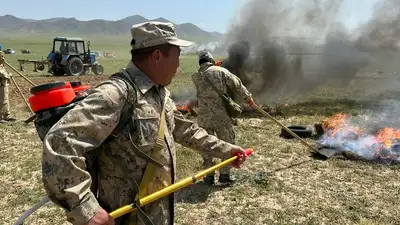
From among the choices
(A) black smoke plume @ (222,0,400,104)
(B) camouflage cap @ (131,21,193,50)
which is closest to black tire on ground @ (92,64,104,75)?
(A) black smoke plume @ (222,0,400,104)

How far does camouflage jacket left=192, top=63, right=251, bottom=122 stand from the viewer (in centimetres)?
580

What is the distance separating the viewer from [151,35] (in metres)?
2.13

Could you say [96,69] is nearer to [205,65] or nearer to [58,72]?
[58,72]

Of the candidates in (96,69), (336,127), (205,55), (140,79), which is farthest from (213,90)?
(96,69)

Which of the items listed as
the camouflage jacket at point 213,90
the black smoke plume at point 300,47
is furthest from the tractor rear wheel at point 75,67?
the camouflage jacket at point 213,90

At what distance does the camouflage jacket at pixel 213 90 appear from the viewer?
580 centimetres

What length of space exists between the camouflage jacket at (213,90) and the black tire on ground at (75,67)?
61.3 ft

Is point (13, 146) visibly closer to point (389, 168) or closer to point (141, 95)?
point (141, 95)

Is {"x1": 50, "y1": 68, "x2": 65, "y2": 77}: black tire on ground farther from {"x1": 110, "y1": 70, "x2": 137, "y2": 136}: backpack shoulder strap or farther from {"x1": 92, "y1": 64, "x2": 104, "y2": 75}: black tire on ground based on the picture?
{"x1": 110, "y1": 70, "x2": 137, "y2": 136}: backpack shoulder strap

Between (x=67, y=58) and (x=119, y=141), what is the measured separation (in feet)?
73.6

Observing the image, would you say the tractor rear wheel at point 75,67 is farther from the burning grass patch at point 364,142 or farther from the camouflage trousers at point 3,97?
the burning grass patch at point 364,142

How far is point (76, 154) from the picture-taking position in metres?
1.79

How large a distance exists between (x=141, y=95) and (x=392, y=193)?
490 centimetres

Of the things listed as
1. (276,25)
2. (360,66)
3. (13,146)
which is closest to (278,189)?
(13,146)
